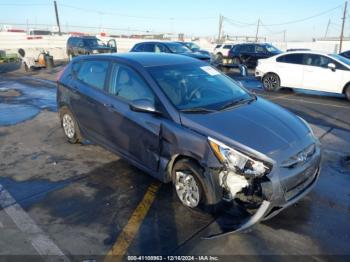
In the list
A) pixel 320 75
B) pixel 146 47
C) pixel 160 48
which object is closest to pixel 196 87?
pixel 320 75

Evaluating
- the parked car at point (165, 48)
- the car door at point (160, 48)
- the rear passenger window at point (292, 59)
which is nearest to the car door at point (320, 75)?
the rear passenger window at point (292, 59)

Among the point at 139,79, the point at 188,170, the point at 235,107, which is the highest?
the point at 139,79

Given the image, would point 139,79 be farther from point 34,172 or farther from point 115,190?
point 34,172

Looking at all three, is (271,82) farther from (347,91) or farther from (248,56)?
(248,56)

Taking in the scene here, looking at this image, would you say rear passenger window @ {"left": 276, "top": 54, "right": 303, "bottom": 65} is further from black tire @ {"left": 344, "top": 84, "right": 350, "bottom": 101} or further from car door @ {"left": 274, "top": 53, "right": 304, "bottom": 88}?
black tire @ {"left": 344, "top": 84, "right": 350, "bottom": 101}

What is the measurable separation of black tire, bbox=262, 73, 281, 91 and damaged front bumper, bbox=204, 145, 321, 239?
9606mm

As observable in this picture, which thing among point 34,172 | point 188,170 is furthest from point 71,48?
point 188,170

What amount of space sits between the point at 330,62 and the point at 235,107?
28.0ft

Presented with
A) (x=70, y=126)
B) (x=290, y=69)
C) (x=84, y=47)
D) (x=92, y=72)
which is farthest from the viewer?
(x=84, y=47)

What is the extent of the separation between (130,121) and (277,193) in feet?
6.74

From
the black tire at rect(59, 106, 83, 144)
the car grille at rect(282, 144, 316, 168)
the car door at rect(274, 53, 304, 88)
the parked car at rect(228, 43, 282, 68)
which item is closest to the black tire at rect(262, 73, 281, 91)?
the car door at rect(274, 53, 304, 88)

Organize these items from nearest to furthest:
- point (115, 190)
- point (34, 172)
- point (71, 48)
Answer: point (115, 190) → point (34, 172) → point (71, 48)

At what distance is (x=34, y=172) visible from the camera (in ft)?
16.4

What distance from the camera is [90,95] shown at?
510cm
